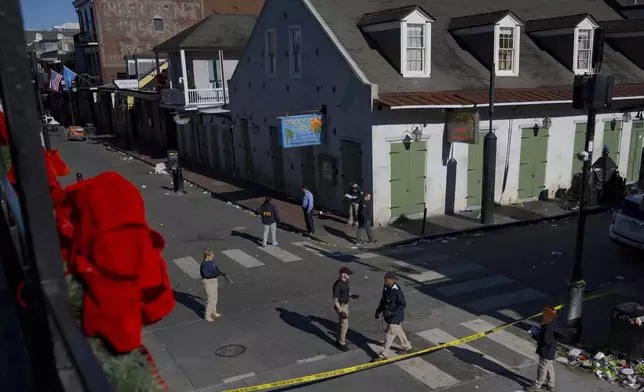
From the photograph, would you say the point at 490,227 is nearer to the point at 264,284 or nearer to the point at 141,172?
the point at 264,284

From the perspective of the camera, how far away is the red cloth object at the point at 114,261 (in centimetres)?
205

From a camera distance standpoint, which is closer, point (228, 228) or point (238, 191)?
point (228, 228)

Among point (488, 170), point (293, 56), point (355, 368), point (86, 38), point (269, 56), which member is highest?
point (86, 38)

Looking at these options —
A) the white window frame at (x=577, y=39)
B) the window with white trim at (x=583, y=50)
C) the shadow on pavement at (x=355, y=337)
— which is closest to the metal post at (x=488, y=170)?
the white window frame at (x=577, y=39)

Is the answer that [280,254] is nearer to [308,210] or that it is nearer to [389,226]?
[308,210]

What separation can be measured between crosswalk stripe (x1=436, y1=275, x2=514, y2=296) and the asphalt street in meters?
0.02

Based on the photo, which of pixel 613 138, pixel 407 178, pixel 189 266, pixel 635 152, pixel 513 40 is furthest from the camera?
pixel 635 152

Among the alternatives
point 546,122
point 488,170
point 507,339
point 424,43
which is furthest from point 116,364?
point 546,122

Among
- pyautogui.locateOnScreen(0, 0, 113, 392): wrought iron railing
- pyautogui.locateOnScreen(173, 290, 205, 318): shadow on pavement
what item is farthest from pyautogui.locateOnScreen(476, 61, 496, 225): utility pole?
pyautogui.locateOnScreen(0, 0, 113, 392): wrought iron railing

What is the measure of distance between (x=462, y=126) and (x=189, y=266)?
391 inches

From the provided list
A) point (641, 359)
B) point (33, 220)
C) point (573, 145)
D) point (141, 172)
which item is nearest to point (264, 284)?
point (641, 359)

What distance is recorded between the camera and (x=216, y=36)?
3161cm

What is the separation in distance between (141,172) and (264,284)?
19.8 metres

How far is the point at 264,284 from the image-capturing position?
1328 cm
